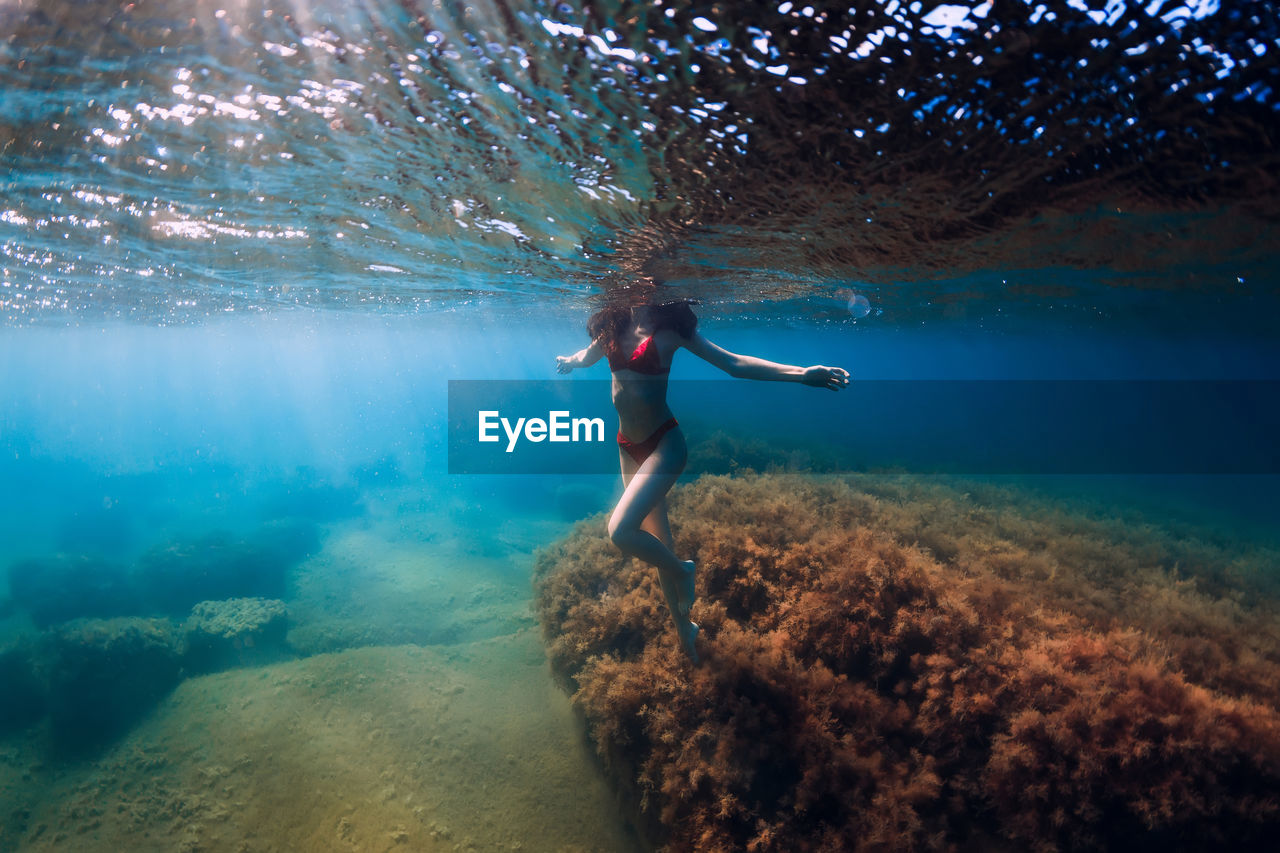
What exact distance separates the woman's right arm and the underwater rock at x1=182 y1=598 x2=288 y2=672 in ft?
32.2

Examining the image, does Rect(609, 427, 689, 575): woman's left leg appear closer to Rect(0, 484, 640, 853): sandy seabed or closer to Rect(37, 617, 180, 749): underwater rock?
Rect(0, 484, 640, 853): sandy seabed

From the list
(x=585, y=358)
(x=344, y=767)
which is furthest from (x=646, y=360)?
(x=344, y=767)

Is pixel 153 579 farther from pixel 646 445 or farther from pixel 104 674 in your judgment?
pixel 646 445

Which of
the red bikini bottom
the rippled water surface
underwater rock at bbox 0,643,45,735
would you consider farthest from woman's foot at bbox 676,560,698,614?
underwater rock at bbox 0,643,45,735

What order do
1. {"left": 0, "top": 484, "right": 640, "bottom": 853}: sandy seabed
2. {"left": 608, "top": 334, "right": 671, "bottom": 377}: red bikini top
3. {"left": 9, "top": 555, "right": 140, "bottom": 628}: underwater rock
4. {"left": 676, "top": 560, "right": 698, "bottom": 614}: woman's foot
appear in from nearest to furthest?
{"left": 676, "top": 560, "right": 698, "bottom": 614}: woman's foot → {"left": 608, "top": 334, "right": 671, "bottom": 377}: red bikini top → {"left": 0, "top": 484, "right": 640, "bottom": 853}: sandy seabed → {"left": 9, "top": 555, "right": 140, "bottom": 628}: underwater rock

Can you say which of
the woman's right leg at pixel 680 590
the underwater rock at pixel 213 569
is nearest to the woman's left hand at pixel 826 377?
the woman's right leg at pixel 680 590

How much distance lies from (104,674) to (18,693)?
5.23 ft

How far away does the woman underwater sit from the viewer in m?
4.52

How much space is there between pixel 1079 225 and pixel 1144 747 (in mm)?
6286

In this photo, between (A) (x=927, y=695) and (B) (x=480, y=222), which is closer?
(A) (x=927, y=695)

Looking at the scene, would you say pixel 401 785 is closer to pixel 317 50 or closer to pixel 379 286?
pixel 317 50

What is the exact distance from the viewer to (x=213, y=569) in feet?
52.7

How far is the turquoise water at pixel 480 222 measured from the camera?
3307 mm

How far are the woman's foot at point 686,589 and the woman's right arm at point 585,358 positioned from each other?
8.60ft
